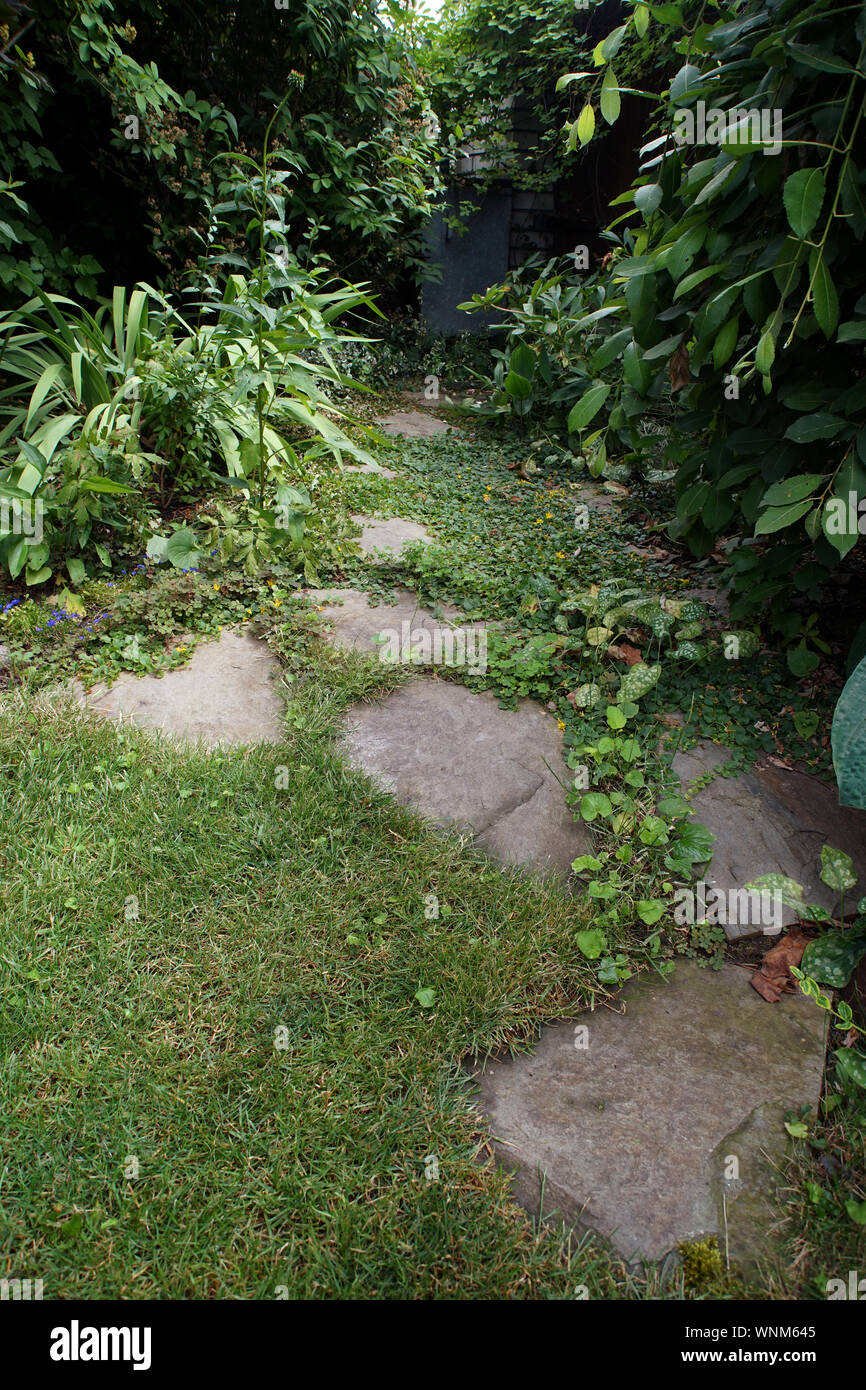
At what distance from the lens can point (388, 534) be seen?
3.65m

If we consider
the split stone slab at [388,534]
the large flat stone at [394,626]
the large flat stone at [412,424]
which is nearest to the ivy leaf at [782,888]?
the large flat stone at [394,626]

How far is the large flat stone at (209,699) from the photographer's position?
240 centimetres

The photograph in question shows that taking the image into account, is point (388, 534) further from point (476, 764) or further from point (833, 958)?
point (833, 958)

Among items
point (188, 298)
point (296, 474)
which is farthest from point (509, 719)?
point (188, 298)

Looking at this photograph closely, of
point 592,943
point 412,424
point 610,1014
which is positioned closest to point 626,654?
point 592,943

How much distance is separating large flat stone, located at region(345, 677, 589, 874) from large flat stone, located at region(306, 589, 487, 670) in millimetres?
162

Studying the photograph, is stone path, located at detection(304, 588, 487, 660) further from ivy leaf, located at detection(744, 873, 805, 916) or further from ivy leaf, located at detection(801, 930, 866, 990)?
ivy leaf, located at detection(801, 930, 866, 990)

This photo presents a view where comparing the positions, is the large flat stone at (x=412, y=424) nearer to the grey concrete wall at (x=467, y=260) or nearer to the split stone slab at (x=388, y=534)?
the split stone slab at (x=388, y=534)

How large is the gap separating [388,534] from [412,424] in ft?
7.48

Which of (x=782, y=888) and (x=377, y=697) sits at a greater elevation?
(x=377, y=697)

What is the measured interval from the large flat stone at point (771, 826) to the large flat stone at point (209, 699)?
1277 millimetres

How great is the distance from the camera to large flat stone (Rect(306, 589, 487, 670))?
2.71 meters

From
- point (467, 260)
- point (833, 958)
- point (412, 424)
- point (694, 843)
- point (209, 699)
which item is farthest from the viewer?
point (467, 260)

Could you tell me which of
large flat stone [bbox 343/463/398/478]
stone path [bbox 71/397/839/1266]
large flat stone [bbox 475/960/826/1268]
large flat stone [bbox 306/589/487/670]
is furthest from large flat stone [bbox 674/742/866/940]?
large flat stone [bbox 343/463/398/478]
